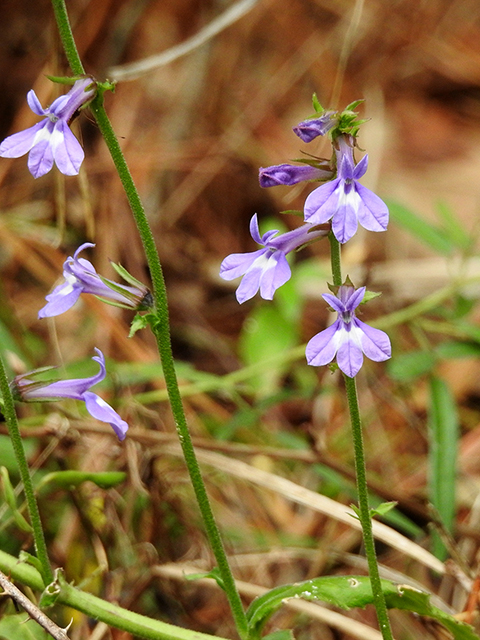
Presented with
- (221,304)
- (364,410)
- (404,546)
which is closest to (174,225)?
(221,304)

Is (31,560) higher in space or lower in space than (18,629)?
higher

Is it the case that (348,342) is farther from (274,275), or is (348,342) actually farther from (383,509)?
(383,509)

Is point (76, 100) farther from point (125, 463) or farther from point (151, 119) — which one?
point (151, 119)

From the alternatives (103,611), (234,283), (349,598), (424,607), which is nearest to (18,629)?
(103,611)

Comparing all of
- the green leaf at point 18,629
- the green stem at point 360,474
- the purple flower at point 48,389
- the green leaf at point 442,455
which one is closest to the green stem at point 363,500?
the green stem at point 360,474

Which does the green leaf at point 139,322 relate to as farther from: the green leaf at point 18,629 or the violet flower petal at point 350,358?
the green leaf at point 18,629

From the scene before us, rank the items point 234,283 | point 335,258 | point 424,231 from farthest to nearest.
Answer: point 234,283, point 424,231, point 335,258
